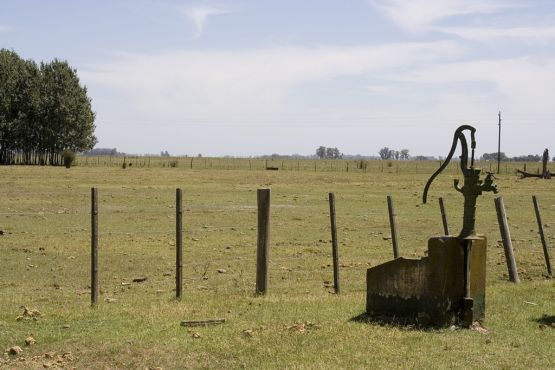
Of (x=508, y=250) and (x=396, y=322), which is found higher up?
(x=508, y=250)

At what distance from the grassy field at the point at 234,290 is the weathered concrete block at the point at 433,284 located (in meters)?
0.48

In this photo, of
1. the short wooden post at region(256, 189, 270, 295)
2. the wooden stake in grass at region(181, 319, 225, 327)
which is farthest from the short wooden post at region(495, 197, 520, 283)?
the wooden stake in grass at region(181, 319, 225, 327)

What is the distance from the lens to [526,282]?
50.5 ft

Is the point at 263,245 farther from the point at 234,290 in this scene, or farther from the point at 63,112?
the point at 63,112

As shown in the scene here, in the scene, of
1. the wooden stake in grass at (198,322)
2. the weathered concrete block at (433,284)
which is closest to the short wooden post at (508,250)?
the weathered concrete block at (433,284)

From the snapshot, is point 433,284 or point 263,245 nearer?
point 433,284

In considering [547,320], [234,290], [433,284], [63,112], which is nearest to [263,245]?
[234,290]

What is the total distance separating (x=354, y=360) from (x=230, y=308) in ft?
12.1

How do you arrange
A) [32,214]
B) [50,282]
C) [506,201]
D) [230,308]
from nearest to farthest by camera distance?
[230,308]
[50,282]
[32,214]
[506,201]

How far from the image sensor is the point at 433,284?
1004 centimetres

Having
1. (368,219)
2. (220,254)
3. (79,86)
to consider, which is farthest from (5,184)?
(79,86)

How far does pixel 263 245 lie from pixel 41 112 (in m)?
70.7

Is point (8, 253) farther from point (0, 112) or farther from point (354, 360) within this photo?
point (0, 112)

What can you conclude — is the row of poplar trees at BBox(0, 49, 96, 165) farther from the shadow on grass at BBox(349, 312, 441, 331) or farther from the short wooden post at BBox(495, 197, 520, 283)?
the shadow on grass at BBox(349, 312, 441, 331)
